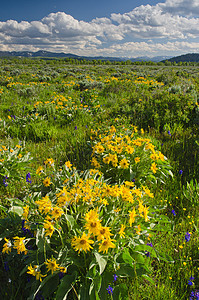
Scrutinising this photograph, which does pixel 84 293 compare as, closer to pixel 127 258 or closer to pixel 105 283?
pixel 105 283

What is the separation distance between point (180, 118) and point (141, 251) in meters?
4.09

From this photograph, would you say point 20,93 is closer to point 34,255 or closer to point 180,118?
point 180,118

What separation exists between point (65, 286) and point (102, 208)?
27.6 inches

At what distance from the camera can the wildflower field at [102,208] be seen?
146 cm

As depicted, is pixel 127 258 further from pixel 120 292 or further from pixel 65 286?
pixel 65 286

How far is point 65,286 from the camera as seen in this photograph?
→ 4.69 feet

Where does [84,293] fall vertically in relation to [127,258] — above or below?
below

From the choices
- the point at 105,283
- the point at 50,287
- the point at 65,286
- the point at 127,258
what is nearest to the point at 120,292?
the point at 105,283

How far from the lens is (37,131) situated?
14.9ft

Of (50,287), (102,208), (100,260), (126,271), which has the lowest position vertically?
(50,287)

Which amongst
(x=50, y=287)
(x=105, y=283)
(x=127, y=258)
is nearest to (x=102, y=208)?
(x=127, y=258)

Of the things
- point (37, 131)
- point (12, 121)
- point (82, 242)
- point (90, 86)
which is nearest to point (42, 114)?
point (12, 121)

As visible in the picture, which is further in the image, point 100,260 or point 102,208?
point 102,208

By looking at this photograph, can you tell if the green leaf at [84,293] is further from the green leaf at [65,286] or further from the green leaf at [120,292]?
the green leaf at [120,292]
